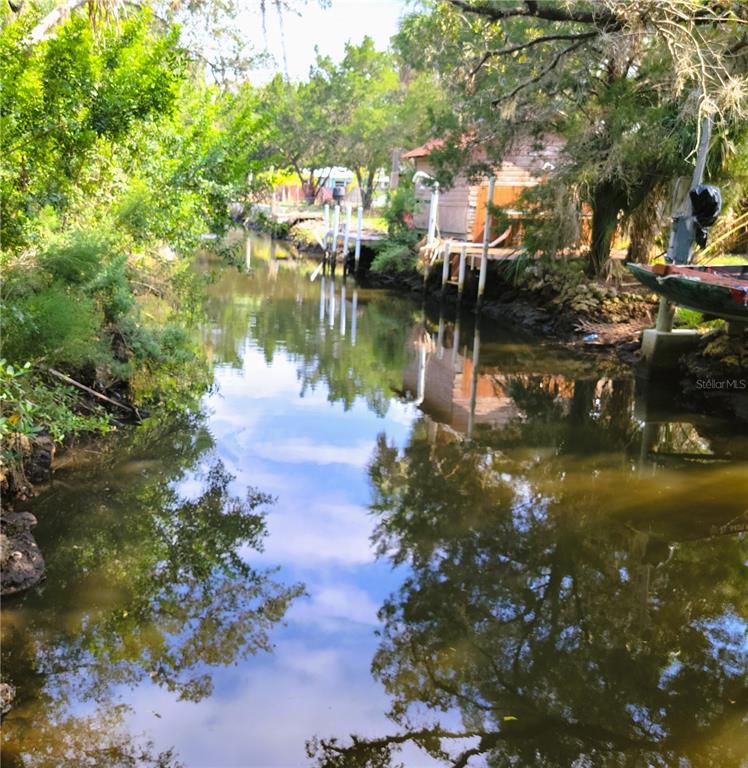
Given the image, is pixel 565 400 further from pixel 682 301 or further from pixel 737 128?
pixel 737 128

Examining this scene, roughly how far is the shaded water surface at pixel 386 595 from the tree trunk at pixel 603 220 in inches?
271

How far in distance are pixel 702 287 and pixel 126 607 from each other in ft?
25.4

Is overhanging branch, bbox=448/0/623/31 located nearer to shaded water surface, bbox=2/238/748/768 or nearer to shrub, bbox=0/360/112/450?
shaded water surface, bbox=2/238/748/768

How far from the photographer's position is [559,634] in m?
5.52

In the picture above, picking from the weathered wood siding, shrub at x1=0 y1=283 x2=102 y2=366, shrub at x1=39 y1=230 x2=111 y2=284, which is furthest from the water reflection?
the weathered wood siding

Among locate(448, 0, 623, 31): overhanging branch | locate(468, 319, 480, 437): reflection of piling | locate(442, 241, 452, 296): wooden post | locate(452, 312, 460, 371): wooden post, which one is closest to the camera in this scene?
locate(448, 0, 623, 31): overhanging branch

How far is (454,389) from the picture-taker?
42.3ft

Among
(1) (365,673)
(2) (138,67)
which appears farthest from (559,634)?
(2) (138,67)

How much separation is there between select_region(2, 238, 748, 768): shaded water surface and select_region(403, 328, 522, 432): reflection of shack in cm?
21

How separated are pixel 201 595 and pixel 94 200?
5382mm

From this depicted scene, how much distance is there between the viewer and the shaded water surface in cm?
444

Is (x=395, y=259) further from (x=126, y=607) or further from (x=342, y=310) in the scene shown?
(x=126, y=607)
